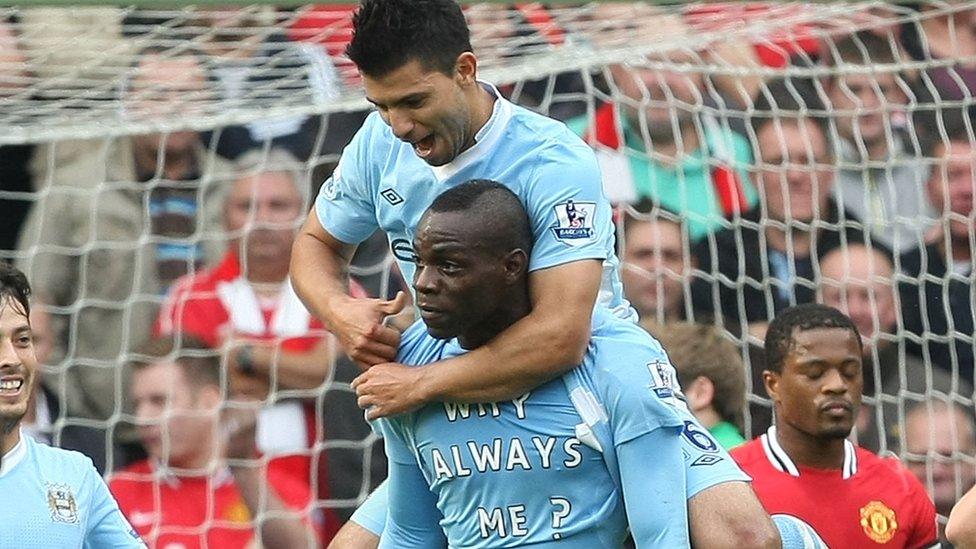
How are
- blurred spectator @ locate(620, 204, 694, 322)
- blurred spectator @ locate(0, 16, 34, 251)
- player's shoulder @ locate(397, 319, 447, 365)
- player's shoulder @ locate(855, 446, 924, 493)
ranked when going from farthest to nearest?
blurred spectator @ locate(620, 204, 694, 322), blurred spectator @ locate(0, 16, 34, 251), player's shoulder @ locate(855, 446, 924, 493), player's shoulder @ locate(397, 319, 447, 365)

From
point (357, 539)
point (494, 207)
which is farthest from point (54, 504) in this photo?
point (494, 207)

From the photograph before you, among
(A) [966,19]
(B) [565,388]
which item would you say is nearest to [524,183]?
(B) [565,388]

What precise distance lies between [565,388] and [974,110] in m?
3.77

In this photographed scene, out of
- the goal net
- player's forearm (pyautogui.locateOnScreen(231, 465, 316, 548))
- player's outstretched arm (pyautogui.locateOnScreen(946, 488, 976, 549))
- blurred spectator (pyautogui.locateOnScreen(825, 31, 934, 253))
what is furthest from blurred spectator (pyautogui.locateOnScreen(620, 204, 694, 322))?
player's outstretched arm (pyautogui.locateOnScreen(946, 488, 976, 549))

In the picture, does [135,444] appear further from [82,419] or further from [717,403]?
[717,403]

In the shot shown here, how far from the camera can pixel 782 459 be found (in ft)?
17.1

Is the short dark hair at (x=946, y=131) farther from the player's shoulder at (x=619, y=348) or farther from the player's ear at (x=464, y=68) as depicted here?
the player's ear at (x=464, y=68)

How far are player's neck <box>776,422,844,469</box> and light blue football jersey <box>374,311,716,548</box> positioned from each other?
58.7 inches

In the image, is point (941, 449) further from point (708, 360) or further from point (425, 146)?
point (425, 146)

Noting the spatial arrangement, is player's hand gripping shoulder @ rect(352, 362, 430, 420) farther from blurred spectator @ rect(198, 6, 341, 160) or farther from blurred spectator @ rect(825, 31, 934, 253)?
blurred spectator @ rect(825, 31, 934, 253)

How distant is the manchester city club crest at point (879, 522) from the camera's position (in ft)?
16.8

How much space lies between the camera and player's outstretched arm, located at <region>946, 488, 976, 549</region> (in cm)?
395

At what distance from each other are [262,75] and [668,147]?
143cm

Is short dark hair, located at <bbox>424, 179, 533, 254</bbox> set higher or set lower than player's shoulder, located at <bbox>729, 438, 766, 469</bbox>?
higher
